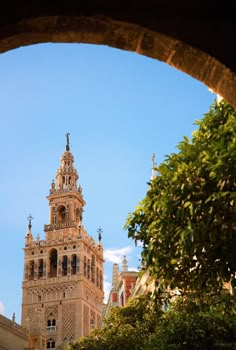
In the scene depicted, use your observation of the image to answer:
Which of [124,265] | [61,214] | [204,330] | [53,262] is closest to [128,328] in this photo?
[204,330]

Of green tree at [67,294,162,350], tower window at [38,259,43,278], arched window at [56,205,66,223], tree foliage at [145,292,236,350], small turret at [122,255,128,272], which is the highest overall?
arched window at [56,205,66,223]

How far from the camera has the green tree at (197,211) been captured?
30.6 feet

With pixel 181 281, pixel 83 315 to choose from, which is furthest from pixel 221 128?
pixel 83 315

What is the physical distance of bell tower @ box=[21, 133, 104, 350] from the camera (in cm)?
7025

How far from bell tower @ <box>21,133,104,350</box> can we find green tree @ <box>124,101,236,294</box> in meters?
59.3

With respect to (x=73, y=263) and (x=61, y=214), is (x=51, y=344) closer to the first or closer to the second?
(x=73, y=263)

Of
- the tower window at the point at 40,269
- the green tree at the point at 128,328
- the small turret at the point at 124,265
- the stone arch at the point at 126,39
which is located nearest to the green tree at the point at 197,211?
the stone arch at the point at 126,39

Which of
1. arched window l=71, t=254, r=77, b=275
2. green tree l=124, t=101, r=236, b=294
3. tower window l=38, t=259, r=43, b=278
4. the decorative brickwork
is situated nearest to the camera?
green tree l=124, t=101, r=236, b=294

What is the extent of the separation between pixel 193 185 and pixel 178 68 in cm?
565

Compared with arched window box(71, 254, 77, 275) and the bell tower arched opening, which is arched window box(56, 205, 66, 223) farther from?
arched window box(71, 254, 77, 275)

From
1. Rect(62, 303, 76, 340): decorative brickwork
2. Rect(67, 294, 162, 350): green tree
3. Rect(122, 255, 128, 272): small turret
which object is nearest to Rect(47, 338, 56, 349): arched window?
Rect(62, 303, 76, 340): decorative brickwork

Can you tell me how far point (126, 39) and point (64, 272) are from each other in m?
71.6

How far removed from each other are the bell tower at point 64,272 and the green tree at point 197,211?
195ft

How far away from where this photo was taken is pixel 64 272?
7425cm
